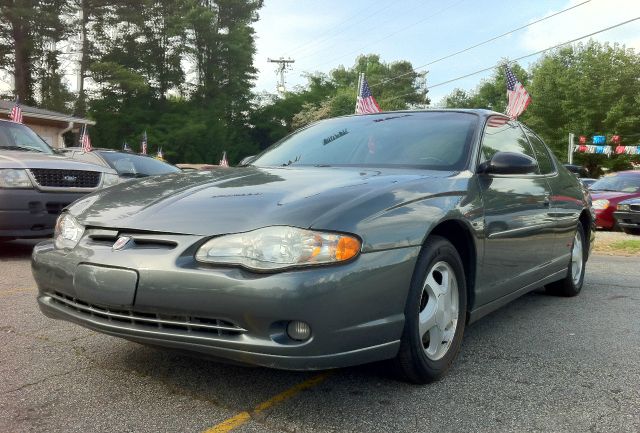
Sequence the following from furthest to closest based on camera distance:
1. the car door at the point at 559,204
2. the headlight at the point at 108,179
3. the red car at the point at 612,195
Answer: the red car at the point at 612,195 → the headlight at the point at 108,179 → the car door at the point at 559,204

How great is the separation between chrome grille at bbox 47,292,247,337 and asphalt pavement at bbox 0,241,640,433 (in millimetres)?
370

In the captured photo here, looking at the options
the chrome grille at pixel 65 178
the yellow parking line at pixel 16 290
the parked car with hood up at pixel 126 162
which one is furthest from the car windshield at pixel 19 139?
the yellow parking line at pixel 16 290

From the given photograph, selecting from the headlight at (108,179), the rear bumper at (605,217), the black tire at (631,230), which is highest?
the headlight at (108,179)

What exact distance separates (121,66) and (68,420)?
1628 inches

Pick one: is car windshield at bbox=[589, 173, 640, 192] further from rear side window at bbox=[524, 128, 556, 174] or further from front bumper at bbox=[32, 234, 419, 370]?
front bumper at bbox=[32, 234, 419, 370]

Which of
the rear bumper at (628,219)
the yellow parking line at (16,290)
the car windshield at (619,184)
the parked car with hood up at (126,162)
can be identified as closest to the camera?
the yellow parking line at (16,290)

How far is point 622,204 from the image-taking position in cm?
1231

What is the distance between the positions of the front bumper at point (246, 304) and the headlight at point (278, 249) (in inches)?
1.6

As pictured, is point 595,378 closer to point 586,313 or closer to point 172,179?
point 586,313

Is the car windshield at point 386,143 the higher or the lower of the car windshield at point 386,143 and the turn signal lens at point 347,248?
the higher

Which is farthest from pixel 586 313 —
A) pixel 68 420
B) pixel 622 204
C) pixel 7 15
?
pixel 7 15

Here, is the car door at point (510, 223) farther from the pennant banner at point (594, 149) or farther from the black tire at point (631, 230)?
the pennant banner at point (594, 149)

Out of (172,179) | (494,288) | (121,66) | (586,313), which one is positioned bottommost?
(586,313)

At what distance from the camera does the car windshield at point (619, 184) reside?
13533 millimetres
